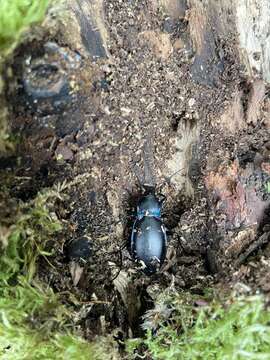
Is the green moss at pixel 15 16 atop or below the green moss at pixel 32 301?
atop

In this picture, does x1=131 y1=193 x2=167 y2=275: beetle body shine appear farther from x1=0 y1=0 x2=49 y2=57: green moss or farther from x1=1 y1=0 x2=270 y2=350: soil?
x1=0 y1=0 x2=49 y2=57: green moss

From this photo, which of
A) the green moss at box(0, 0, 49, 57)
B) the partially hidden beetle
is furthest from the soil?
the green moss at box(0, 0, 49, 57)

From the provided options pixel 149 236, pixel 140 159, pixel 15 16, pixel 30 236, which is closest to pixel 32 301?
pixel 30 236

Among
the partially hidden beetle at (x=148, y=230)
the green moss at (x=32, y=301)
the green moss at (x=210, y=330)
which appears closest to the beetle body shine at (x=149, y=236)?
the partially hidden beetle at (x=148, y=230)

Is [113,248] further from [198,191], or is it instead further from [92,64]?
[92,64]

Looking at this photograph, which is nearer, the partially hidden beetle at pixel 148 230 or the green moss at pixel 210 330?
the green moss at pixel 210 330

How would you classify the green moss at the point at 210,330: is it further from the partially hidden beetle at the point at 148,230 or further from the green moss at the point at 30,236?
the green moss at the point at 30,236
